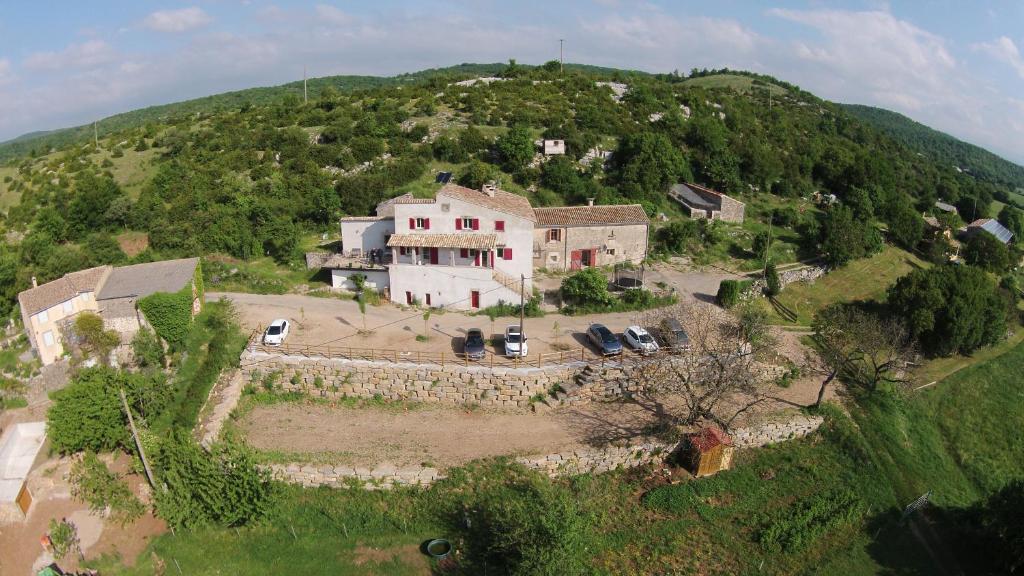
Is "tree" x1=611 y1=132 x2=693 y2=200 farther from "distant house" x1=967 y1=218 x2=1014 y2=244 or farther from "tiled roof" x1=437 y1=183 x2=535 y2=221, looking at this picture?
"distant house" x1=967 y1=218 x2=1014 y2=244

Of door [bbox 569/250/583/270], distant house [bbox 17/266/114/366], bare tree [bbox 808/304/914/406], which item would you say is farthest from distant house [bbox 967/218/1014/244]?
distant house [bbox 17/266/114/366]

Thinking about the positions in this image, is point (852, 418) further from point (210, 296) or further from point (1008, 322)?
point (210, 296)

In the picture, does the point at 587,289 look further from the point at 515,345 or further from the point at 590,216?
the point at 590,216

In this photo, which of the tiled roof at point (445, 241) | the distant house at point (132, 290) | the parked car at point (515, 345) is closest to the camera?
the parked car at point (515, 345)

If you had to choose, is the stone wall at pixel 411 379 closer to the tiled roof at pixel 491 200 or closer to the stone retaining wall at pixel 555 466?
the stone retaining wall at pixel 555 466

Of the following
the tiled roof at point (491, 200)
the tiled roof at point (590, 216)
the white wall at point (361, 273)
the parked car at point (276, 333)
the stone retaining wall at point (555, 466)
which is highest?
the tiled roof at point (491, 200)

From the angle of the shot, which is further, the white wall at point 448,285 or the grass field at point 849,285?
the grass field at point 849,285

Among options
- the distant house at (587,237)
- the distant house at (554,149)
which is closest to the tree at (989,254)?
the distant house at (587,237)
